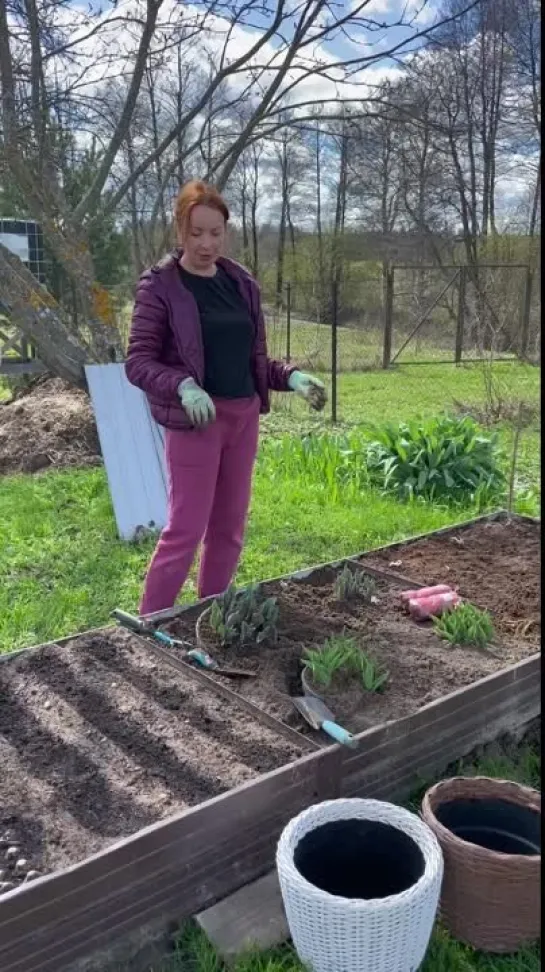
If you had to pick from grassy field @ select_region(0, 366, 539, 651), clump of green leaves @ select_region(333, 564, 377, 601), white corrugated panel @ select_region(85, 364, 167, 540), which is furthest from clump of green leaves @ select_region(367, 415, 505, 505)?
clump of green leaves @ select_region(333, 564, 377, 601)

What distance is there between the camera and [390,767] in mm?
2172

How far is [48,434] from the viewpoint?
6.50 meters

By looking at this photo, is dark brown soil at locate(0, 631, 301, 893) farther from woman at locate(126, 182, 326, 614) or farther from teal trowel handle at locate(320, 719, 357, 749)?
woman at locate(126, 182, 326, 614)

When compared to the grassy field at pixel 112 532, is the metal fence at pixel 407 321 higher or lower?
higher

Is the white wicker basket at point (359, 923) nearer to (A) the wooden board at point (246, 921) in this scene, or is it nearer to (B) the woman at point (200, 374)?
(A) the wooden board at point (246, 921)

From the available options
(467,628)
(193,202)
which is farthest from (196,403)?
(467,628)

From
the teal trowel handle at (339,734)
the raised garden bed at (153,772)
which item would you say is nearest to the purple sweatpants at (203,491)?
the raised garden bed at (153,772)

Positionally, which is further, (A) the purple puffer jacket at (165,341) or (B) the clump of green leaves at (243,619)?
(A) the purple puffer jacket at (165,341)

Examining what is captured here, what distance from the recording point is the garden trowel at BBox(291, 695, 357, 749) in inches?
80.2

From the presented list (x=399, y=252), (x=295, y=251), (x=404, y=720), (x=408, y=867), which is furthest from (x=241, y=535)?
(x=295, y=251)

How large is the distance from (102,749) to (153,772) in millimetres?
176

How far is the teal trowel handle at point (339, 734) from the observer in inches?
79.9

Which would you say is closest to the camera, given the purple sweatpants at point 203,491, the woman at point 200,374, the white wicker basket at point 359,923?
the white wicker basket at point 359,923

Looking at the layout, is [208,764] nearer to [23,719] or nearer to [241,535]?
[23,719]
